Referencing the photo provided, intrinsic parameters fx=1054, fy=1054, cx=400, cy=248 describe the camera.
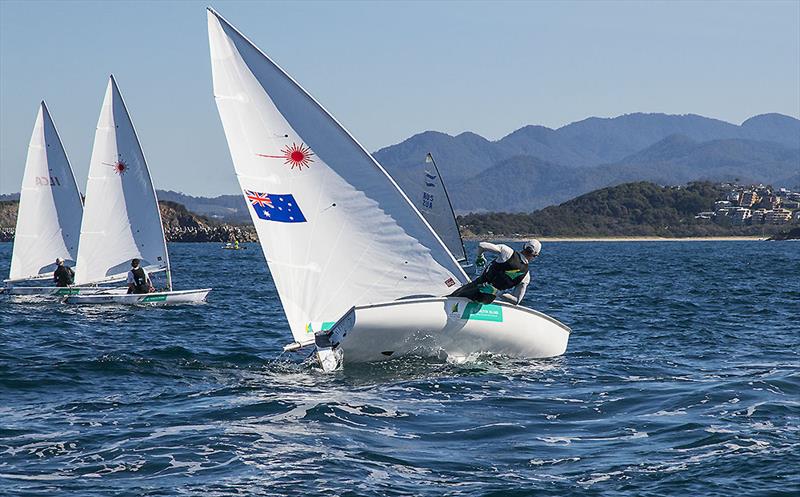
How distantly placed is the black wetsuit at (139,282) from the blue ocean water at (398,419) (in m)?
8.09

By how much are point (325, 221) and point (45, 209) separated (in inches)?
986

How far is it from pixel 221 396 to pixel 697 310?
19.9 meters

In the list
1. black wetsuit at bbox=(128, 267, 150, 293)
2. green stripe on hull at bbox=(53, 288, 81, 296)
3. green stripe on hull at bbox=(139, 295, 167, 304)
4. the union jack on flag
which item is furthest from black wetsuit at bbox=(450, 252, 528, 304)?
green stripe on hull at bbox=(53, 288, 81, 296)

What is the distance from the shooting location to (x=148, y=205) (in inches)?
1410

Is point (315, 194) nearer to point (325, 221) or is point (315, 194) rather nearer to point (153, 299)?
point (325, 221)

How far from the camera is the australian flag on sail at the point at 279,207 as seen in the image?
18.5m

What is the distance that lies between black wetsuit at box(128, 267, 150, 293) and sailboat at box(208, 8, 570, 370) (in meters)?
15.7

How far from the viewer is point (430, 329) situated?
17531mm

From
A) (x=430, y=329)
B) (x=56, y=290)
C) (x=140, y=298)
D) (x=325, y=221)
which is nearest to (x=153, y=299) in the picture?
(x=140, y=298)

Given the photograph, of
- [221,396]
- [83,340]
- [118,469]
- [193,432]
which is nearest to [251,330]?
[83,340]

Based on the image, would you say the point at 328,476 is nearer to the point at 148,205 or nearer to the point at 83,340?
the point at 83,340

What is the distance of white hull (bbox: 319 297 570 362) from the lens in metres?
17.3

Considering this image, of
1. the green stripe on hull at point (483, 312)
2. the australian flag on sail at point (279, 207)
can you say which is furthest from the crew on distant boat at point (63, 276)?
the green stripe on hull at point (483, 312)

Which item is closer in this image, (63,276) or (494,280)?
(494,280)
